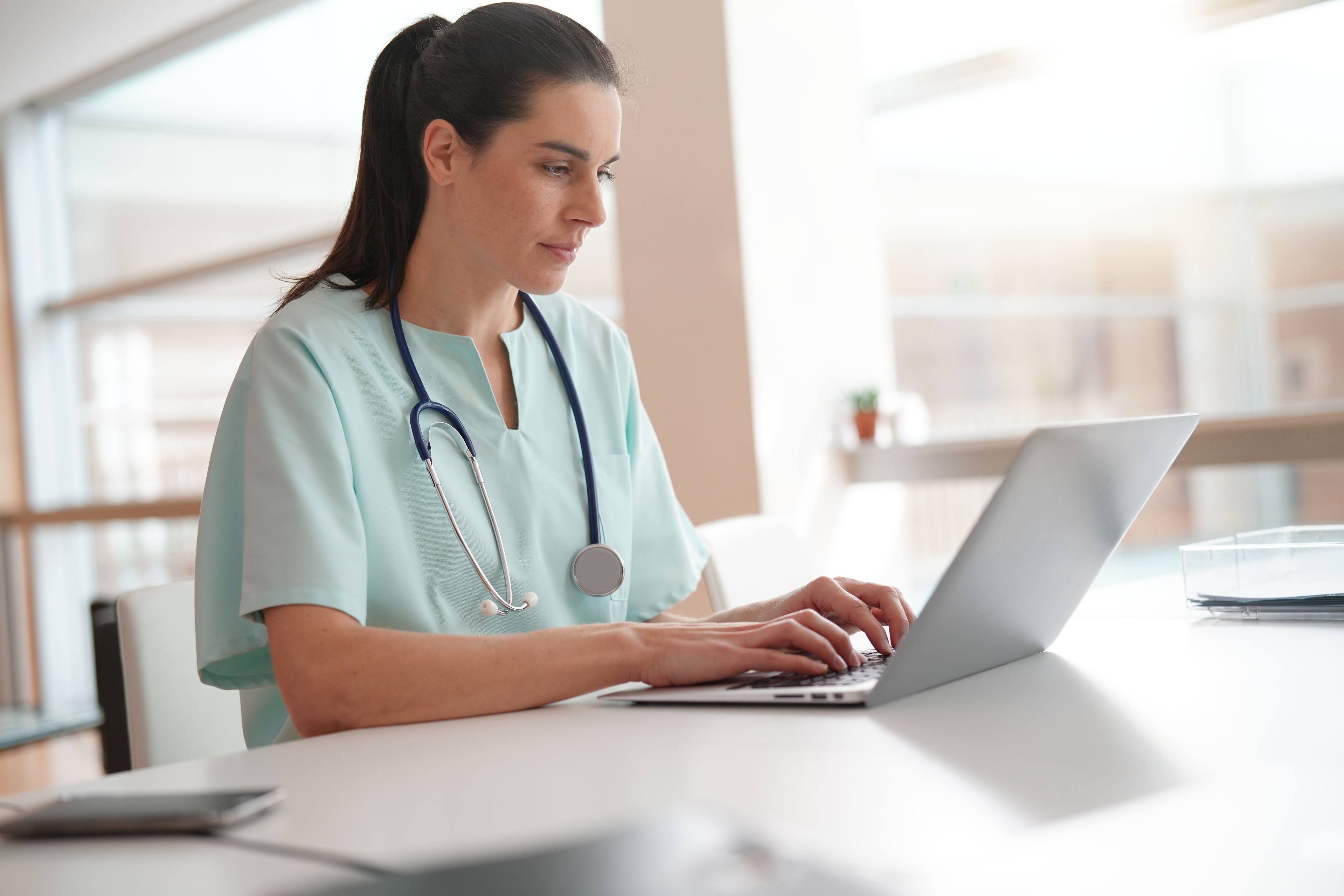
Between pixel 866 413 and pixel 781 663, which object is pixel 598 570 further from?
pixel 866 413

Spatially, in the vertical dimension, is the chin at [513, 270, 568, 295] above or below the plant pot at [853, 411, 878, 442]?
above

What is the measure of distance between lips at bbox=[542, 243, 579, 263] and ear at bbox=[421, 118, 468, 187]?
0.12 m

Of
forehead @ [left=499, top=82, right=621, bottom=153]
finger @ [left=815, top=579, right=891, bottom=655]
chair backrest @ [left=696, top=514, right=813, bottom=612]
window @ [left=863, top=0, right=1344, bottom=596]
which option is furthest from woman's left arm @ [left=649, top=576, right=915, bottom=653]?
window @ [left=863, top=0, right=1344, bottom=596]

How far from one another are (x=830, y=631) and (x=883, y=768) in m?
0.27

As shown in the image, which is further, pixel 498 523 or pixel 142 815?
pixel 498 523

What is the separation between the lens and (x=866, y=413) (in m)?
2.81

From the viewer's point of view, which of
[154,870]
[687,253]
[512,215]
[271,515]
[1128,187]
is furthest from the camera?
[1128,187]

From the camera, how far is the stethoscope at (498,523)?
3.64 feet

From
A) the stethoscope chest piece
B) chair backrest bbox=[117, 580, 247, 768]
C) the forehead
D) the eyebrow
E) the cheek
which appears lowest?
chair backrest bbox=[117, 580, 247, 768]

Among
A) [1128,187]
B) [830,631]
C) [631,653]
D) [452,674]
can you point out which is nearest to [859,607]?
[830,631]

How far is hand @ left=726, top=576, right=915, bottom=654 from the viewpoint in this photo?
3.19 feet

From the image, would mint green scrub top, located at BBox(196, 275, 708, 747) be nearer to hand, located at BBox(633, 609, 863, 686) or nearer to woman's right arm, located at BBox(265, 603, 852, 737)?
woman's right arm, located at BBox(265, 603, 852, 737)

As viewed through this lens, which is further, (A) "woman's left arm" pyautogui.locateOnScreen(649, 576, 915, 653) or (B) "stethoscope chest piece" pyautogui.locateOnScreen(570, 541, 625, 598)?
(B) "stethoscope chest piece" pyautogui.locateOnScreen(570, 541, 625, 598)

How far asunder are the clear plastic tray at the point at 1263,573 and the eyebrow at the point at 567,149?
2.27ft
